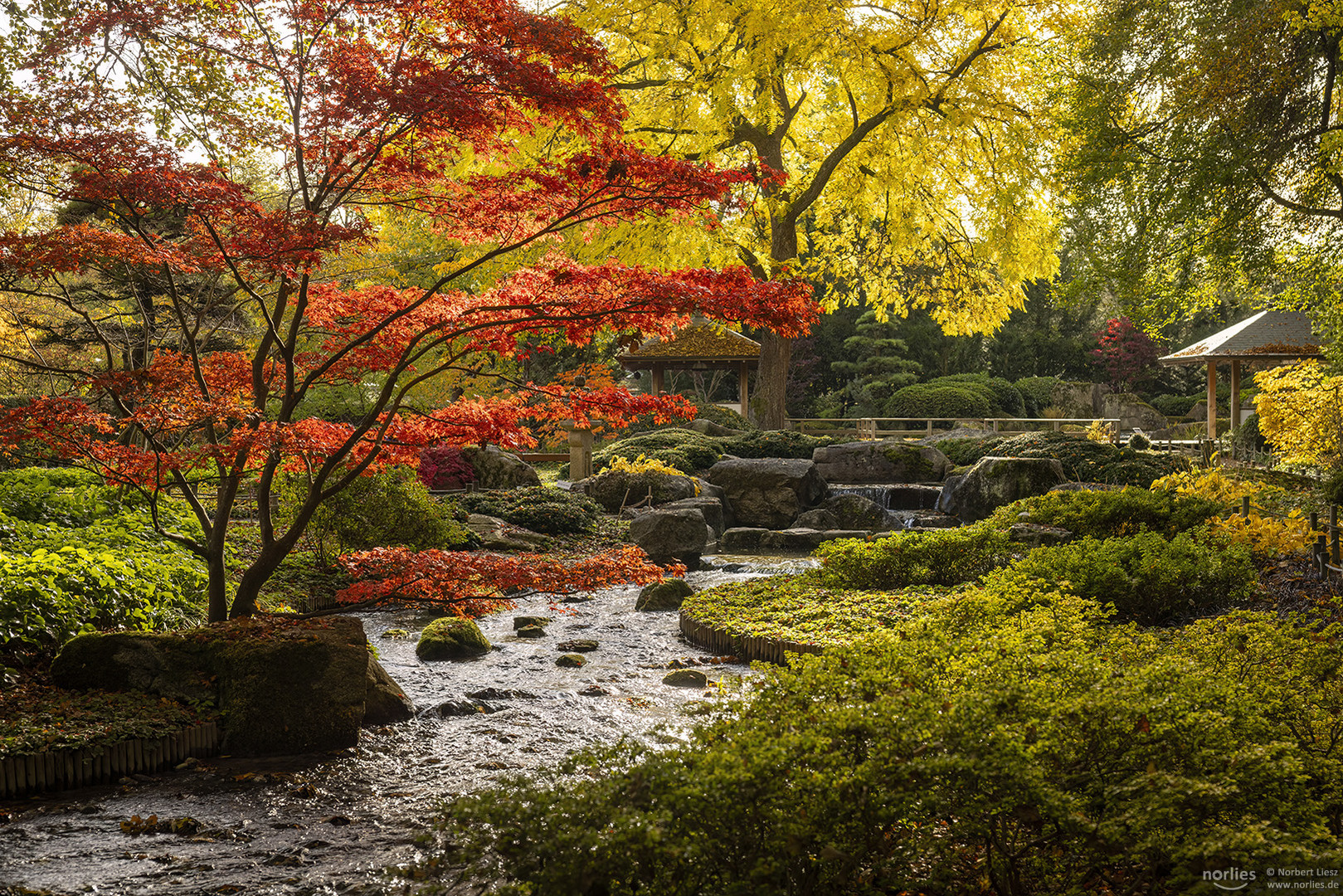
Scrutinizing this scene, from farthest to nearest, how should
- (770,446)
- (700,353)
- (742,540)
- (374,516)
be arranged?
(700,353) → (770,446) → (742,540) → (374,516)

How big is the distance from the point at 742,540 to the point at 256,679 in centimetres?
899

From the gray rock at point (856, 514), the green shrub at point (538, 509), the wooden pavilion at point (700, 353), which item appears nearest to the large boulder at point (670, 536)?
the green shrub at point (538, 509)

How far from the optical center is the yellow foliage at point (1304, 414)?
11133 mm

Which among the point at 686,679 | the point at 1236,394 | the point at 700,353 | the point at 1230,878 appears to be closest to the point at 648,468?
the point at 700,353

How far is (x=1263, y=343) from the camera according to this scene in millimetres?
22078

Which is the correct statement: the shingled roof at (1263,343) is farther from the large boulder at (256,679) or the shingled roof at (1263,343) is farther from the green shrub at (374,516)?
the large boulder at (256,679)

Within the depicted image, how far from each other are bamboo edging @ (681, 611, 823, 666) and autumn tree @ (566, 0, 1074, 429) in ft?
19.9

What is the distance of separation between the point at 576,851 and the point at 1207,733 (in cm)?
207

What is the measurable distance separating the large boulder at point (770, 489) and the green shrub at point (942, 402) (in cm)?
1415

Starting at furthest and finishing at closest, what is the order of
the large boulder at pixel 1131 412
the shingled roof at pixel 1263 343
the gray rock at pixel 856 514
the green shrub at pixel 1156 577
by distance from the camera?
1. the large boulder at pixel 1131 412
2. the shingled roof at pixel 1263 343
3. the gray rock at pixel 856 514
4. the green shrub at pixel 1156 577

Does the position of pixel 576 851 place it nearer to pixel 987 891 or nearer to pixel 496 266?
pixel 987 891

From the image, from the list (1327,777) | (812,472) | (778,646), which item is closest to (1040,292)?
(812,472)

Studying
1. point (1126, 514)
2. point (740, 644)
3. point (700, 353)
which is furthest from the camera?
point (700, 353)

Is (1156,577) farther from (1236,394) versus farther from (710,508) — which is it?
(1236,394)
